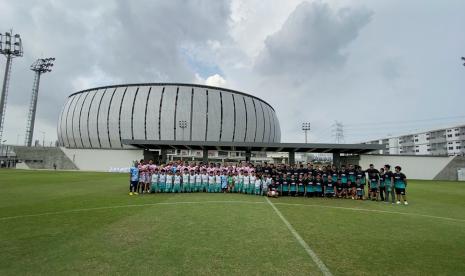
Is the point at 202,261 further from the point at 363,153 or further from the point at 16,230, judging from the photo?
the point at 363,153

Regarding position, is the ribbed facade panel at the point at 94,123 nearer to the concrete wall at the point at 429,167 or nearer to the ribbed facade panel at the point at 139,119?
the ribbed facade panel at the point at 139,119

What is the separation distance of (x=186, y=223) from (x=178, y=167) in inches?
353

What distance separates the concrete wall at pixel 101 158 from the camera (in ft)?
139

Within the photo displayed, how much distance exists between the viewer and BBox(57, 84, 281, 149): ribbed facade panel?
64.0m

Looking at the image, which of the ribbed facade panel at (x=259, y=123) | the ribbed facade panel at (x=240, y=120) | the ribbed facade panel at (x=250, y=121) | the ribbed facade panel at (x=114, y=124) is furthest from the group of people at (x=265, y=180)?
the ribbed facade panel at (x=259, y=123)

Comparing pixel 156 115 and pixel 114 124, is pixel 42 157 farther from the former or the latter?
pixel 156 115

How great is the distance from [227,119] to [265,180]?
52861 mm

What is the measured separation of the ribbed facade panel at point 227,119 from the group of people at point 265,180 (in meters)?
50.0

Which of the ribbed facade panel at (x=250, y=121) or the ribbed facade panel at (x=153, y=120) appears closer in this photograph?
the ribbed facade panel at (x=153, y=120)

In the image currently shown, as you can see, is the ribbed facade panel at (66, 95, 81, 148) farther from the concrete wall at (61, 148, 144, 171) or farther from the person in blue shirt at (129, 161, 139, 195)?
the person in blue shirt at (129, 161, 139, 195)

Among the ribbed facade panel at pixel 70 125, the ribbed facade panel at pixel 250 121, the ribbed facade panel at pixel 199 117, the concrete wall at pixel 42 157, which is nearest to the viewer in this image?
the concrete wall at pixel 42 157

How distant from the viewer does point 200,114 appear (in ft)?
215

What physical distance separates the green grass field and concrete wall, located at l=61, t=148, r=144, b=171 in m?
32.8

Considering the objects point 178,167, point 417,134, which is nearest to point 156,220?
point 178,167
